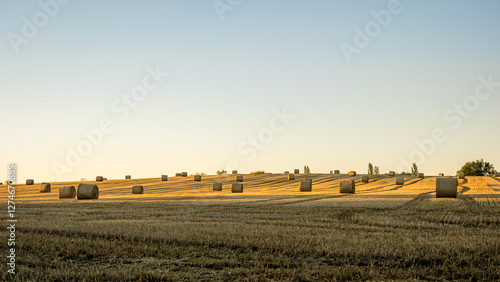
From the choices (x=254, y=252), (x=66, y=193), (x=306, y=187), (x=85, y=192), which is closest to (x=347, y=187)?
(x=306, y=187)

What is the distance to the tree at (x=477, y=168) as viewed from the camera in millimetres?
82162

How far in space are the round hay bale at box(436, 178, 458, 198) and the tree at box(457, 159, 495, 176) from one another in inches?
2682

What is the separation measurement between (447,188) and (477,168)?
2757 inches

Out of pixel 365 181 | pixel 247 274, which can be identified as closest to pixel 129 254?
pixel 247 274

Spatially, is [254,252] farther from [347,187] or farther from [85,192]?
[347,187]

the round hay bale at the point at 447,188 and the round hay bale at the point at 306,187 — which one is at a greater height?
the round hay bale at the point at 447,188

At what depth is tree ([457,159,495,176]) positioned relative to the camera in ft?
270

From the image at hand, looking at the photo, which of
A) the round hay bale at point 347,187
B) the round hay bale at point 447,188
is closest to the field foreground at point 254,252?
the round hay bale at point 447,188

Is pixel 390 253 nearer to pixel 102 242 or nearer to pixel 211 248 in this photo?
pixel 211 248

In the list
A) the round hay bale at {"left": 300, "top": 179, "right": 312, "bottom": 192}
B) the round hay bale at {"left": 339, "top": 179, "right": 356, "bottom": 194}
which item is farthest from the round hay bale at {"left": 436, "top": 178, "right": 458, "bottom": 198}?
the round hay bale at {"left": 300, "top": 179, "right": 312, "bottom": 192}

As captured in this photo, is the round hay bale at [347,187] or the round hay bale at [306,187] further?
the round hay bale at [306,187]

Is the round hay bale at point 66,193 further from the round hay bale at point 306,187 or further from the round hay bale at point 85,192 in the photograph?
the round hay bale at point 306,187

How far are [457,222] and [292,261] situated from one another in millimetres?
6958

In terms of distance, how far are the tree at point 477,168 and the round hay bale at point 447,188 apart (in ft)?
224
